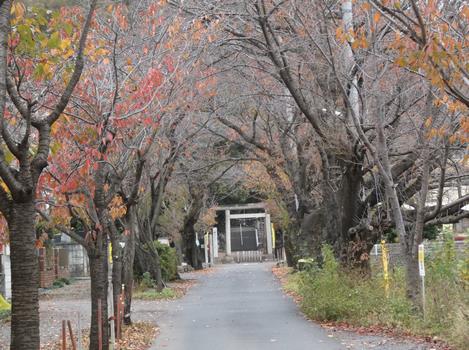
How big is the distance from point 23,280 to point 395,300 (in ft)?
32.3

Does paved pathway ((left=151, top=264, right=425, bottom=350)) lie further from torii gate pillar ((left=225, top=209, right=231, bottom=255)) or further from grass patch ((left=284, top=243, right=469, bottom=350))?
torii gate pillar ((left=225, top=209, right=231, bottom=255))

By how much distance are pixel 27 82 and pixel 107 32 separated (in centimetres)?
323

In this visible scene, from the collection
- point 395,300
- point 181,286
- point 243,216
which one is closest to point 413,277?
point 395,300

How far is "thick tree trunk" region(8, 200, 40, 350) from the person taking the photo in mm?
6602

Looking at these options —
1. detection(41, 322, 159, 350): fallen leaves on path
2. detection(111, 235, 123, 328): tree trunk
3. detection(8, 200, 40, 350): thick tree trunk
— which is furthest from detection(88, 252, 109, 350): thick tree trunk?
detection(8, 200, 40, 350): thick tree trunk

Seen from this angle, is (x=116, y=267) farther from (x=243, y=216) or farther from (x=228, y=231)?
(x=228, y=231)

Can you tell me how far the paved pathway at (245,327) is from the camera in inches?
532

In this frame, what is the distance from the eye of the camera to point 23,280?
6672 mm

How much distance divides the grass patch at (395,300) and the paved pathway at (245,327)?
65 cm

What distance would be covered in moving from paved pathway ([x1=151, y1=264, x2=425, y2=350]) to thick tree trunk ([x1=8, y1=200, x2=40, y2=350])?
23.4ft

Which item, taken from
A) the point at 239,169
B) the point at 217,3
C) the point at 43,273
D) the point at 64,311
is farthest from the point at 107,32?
the point at 239,169

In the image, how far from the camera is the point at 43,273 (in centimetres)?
3338

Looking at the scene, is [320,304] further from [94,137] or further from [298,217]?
[298,217]

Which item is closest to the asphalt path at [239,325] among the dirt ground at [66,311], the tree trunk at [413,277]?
the dirt ground at [66,311]
